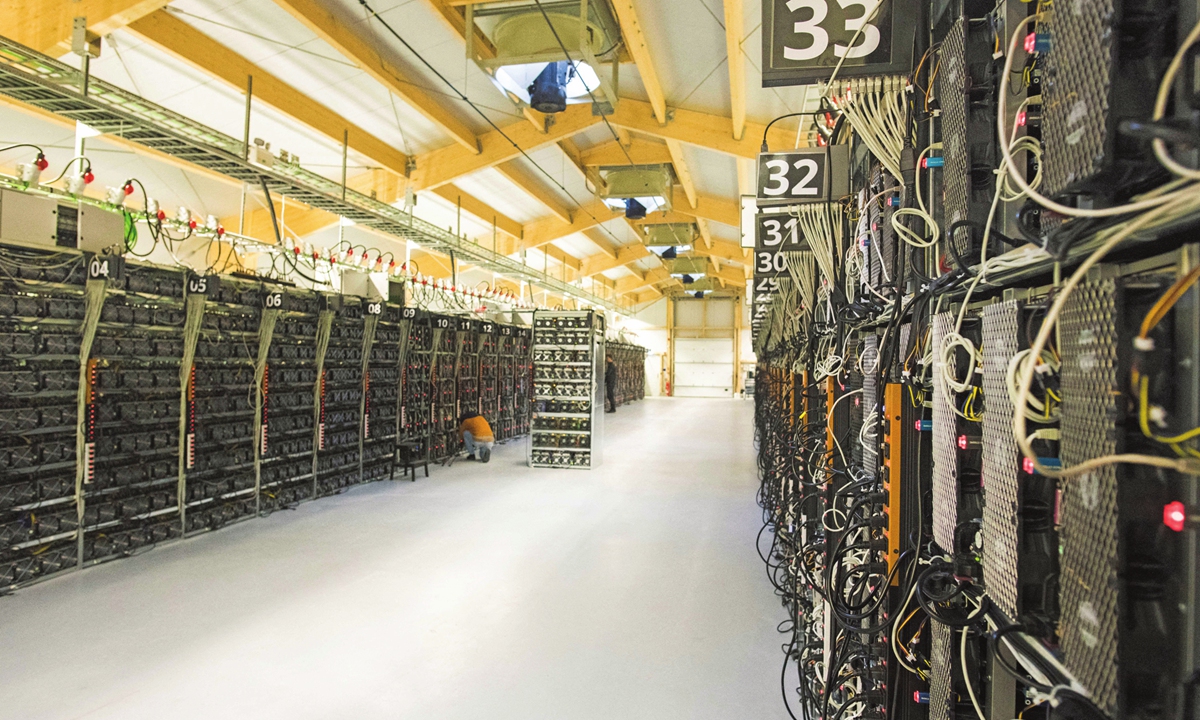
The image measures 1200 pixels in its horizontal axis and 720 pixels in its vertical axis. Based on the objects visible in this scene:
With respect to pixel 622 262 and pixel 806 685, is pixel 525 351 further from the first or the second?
pixel 806 685

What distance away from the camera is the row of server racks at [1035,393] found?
866 mm

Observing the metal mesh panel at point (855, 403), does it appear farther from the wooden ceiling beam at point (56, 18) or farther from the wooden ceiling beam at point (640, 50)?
the wooden ceiling beam at point (56, 18)

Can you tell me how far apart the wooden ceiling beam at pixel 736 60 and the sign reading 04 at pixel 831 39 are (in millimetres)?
3103

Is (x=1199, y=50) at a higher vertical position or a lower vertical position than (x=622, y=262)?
lower

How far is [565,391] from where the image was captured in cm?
1048

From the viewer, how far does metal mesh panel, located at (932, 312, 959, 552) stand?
5.14ft

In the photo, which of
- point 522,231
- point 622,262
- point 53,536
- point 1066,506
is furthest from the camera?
point 622,262

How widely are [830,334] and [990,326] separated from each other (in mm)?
2306

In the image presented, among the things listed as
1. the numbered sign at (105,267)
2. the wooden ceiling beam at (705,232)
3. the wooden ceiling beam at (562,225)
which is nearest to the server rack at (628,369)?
the wooden ceiling beam at (705,232)

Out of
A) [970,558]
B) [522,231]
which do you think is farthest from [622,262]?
[970,558]

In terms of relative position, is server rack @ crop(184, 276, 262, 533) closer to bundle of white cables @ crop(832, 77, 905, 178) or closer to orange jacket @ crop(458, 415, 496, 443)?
orange jacket @ crop(458, 415, 496, 443)

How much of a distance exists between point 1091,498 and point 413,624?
13.3 feet

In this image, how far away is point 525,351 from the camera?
598 inches

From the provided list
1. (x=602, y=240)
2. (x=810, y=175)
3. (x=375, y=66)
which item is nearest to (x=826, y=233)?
(x=810, y=175)
